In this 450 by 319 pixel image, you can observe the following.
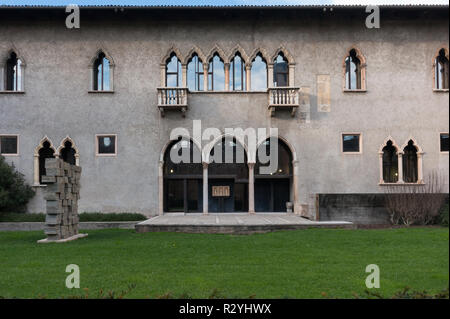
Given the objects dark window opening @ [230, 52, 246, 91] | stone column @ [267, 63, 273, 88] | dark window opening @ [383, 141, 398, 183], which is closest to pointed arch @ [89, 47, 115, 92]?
dark window opening @ [230, 52, 246, 91]

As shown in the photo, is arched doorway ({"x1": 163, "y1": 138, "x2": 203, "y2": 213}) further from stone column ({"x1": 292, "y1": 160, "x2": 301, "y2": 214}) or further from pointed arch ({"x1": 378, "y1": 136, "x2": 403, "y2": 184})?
pointed arch ({"x1": 378, "y1": 136, "x2": 403, "y2": 184})

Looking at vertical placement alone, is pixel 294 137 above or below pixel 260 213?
above

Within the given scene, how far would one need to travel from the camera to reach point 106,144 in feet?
71.7

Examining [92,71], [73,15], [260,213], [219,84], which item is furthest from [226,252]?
[73,15]

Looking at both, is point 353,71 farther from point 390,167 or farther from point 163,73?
point 163,73

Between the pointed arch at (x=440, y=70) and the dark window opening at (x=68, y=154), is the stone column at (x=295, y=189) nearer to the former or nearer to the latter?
the pointed arch at (x=440, y=70)

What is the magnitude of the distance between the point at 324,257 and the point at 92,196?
A: 621 inches

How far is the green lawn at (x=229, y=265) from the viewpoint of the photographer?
5816 mm

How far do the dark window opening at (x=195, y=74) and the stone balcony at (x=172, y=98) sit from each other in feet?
3.41

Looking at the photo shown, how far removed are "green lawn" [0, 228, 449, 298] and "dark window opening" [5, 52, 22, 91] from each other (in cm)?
1226

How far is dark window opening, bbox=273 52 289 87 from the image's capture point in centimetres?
2231
